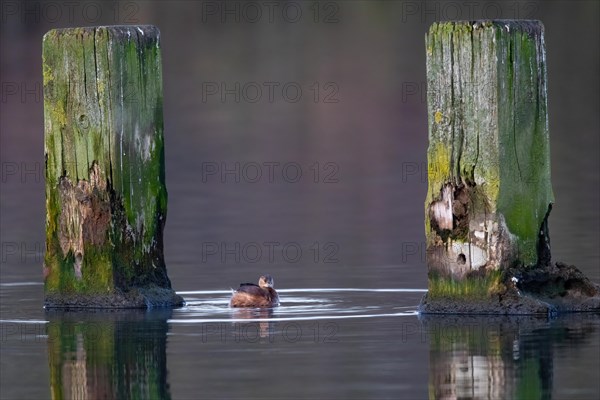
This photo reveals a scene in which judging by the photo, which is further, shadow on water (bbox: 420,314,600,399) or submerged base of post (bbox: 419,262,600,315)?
submerged base of post (bbox: 419,262,600,315)

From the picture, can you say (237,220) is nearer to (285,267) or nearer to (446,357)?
(285,267)

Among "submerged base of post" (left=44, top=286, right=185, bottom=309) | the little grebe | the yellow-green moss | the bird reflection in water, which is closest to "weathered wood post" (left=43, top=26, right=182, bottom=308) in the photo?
"submerged base of post" (left=44, top=286, right=185, bottom=309)

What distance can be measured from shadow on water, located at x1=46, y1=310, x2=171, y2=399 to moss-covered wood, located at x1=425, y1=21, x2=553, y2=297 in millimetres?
Answer: 2005

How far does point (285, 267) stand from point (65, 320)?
382 centimetres

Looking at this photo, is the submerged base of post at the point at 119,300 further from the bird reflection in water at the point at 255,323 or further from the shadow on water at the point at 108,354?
the bird reflection in water at the point at 255,323

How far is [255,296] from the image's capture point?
13266 millimetres

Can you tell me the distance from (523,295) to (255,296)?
1902mm

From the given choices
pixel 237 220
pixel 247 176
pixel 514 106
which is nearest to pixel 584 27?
pixel 247 176

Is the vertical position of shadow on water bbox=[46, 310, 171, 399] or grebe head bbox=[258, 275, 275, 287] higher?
grebe head bbox=[258, 275, 275, 287]

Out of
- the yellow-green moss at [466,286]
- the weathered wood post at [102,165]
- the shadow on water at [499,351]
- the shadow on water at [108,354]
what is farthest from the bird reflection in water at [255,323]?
the yellow-green moss at [466,286]

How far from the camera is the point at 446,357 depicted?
10773mm

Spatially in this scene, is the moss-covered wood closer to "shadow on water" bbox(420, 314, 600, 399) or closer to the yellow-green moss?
the yellow-green moss

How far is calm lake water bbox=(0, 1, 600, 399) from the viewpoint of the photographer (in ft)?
33.6

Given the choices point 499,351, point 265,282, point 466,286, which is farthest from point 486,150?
point 265,282
